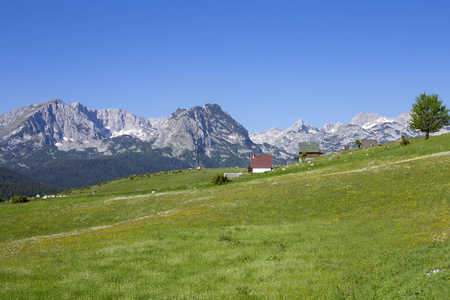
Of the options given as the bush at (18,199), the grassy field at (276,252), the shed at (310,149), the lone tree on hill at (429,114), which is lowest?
the grassy field at (276,252)

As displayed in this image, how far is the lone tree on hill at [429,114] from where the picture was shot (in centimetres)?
8706

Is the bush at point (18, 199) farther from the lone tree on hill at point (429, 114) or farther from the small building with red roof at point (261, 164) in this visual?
the lone tree on hill at point (429, 114)

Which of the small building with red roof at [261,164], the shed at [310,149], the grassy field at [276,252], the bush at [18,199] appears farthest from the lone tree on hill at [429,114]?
the bush at [18,199]

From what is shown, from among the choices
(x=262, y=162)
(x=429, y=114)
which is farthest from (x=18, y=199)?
(x=429, y=114)

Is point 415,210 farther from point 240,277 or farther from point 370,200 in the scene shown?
point 240,277

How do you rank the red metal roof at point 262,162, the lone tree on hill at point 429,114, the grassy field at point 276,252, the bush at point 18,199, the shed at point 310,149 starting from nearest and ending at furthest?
the grassy field at point 276,252 → the bush at point 18,199 → the lone tree on hill at point 429,114 → the red metal roof at point 262,162 → the shed at point 310,149

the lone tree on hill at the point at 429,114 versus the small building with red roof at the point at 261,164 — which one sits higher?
the lone tree on hill at the point at 429,114

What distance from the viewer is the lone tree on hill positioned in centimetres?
8706

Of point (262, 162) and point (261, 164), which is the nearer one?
point (261, 164)

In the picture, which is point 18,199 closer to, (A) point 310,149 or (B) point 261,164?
(B) point 261,164

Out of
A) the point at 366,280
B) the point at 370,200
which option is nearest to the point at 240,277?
the point at 366,280

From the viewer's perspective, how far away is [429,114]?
3462 inches

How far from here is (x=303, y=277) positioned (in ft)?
51.1

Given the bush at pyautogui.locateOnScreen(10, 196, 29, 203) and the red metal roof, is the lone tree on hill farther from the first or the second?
the bush at pyautogui.locateOnScreen(10, 196, 29, 203)
